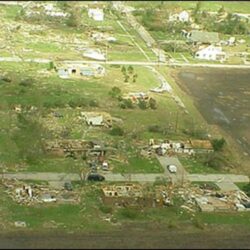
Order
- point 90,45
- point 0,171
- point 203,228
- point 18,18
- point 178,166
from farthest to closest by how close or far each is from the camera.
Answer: point 18,18 < point 90,45 < point 178,166 < point 0,171 < point 203,228

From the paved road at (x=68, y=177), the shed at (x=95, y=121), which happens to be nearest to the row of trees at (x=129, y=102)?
the shed at (x=95, y=121)

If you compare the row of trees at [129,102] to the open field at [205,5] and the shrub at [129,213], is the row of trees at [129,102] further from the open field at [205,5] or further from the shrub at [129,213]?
the open field at [205,5]

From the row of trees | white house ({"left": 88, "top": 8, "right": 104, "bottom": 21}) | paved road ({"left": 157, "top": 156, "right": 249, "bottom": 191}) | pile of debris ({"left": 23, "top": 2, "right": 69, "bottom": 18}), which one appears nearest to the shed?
the row of trees

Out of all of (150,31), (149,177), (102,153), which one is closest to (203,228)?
(149,177)

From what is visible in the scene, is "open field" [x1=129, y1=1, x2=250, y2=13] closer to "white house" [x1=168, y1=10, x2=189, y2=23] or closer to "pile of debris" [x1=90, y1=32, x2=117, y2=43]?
"white house" [x1=168, y1=10, x2=189, y2=23]

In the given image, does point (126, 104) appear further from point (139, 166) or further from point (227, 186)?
point (227, 186)

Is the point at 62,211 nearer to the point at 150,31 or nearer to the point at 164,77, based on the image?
the point at 164,77
